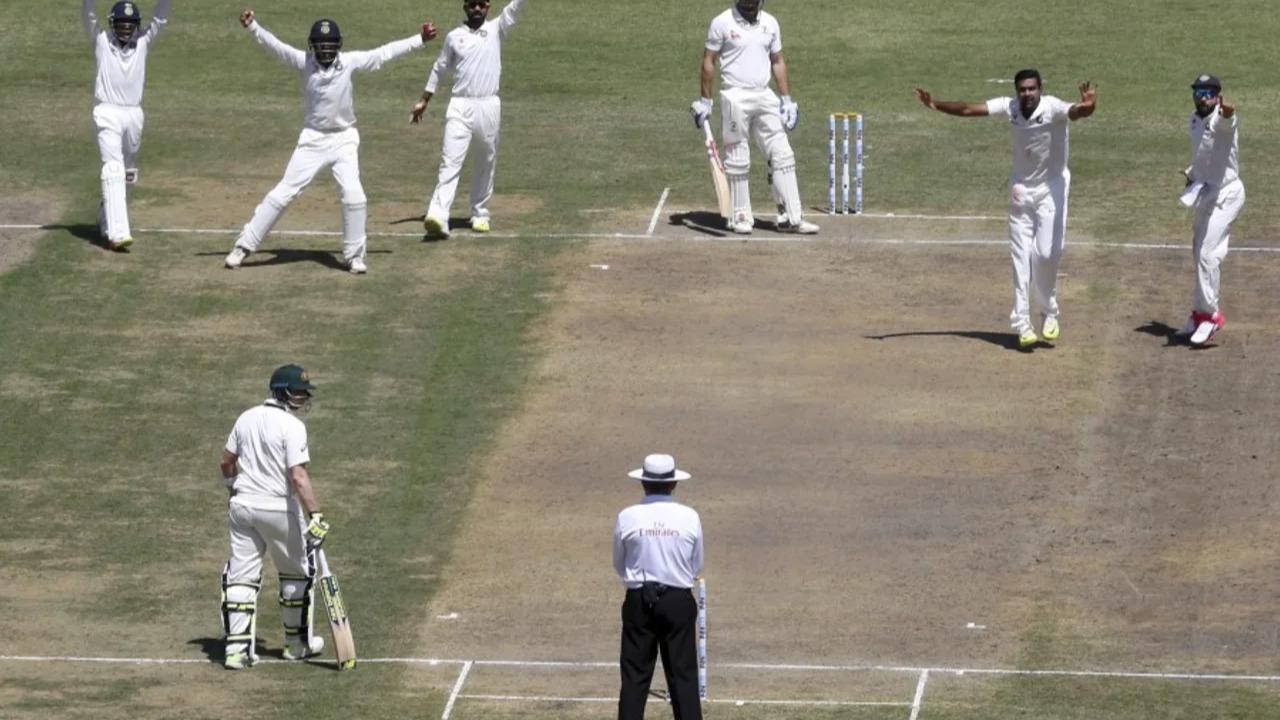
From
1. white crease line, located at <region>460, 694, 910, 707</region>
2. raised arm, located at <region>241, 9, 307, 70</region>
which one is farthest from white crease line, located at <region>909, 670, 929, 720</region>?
raised arm, located at <region>241, 9, 307, 70</region>

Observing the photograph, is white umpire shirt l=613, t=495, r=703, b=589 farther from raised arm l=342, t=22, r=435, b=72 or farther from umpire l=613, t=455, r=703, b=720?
raised arm l=342, t=22, r=435, b=72

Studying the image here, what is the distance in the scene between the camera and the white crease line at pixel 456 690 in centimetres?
1875

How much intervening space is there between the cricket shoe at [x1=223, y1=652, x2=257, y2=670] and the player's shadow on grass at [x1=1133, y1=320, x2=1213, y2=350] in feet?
33.7

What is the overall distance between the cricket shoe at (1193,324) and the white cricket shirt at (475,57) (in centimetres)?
737

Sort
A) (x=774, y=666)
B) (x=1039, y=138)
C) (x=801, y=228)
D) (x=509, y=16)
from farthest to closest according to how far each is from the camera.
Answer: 1. (x=801, y=228)
2. (x=509, y=16)
3. (x=1039, y=138)
4. (x=774, y=666)

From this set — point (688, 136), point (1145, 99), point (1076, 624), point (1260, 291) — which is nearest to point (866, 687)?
point (1076, 624)

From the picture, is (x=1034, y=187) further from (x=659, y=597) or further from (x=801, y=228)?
(x=659, y=597)

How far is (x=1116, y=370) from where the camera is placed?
83.6 ft

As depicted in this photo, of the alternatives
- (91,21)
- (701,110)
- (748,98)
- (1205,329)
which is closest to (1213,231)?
(1205,329)

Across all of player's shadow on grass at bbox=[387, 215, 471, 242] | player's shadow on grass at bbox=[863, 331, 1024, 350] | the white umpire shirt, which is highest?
the white umpire shirt

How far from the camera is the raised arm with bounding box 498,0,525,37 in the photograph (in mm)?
28453

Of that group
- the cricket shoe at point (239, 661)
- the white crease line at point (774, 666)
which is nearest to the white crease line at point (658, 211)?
the white crease line at point (774, 666)

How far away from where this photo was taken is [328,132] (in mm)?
27906

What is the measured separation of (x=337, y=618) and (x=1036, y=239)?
29.4ft
